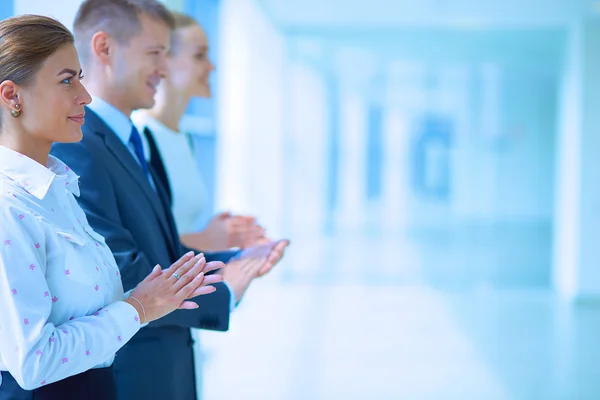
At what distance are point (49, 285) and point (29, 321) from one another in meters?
0.11

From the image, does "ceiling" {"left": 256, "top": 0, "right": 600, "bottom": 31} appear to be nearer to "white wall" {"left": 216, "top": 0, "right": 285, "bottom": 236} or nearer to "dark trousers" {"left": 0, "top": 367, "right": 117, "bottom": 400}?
"white wall" {"left": 216, "top": 0, "right": 285, "bottom": 236}

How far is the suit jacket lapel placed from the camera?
1.80 metres

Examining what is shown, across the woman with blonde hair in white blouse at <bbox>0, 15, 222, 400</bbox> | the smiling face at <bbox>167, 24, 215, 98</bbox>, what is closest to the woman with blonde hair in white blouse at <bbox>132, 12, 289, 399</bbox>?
the smiling face at <bbox>167, 24, 215, 98</bbox>

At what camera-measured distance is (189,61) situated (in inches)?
108

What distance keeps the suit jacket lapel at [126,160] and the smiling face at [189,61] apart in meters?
0.92

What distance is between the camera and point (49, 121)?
1311mm

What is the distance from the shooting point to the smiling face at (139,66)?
6.40 feet

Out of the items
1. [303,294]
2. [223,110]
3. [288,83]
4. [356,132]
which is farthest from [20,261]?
[356,132]

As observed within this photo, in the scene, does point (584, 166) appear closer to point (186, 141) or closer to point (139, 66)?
point (186, 141)

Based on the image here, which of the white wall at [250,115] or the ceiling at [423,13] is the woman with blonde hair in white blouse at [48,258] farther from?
the ceiling at [423,13]

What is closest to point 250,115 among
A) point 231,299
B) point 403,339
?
point 403,339

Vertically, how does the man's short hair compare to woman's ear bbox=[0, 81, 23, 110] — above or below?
above

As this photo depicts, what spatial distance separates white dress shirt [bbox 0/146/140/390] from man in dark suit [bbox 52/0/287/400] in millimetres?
263

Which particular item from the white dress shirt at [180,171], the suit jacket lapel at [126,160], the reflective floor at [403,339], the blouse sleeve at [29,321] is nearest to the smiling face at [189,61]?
the white dress shirt at [180,171]
